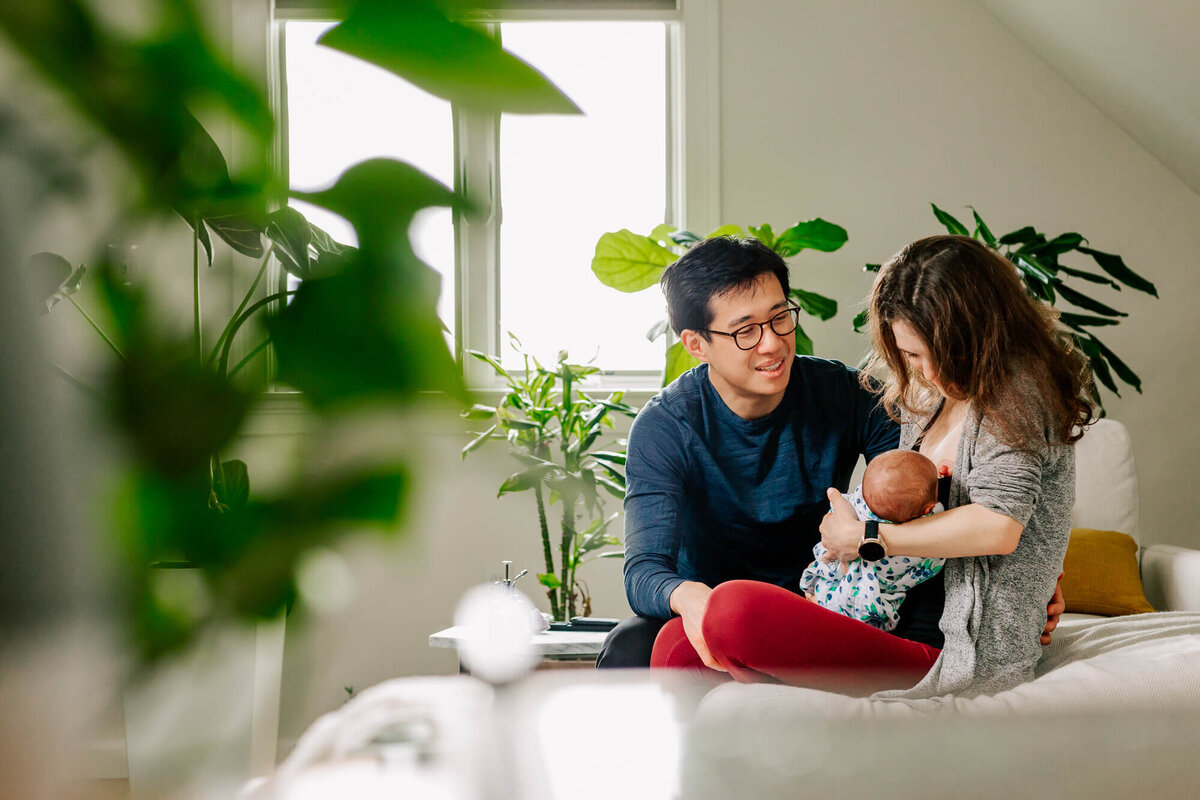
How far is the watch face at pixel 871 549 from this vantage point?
1267 millimetres

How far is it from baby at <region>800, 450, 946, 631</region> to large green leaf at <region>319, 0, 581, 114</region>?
131 centimetres

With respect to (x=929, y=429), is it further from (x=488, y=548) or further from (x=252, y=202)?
(x=488, y=548)

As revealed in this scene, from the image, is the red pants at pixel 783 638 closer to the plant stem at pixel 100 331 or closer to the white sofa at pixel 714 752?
the white sofa at pixel 714 752

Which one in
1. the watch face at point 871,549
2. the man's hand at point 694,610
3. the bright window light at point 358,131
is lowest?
the man's hand at point 694,610

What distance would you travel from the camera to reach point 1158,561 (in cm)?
208

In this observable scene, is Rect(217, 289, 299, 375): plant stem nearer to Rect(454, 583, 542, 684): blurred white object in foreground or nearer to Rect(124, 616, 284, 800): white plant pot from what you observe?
Rect(124, 616, 284, 800): white plant pot

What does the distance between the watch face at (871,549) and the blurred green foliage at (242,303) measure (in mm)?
1241

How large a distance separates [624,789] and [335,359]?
13 centimetres

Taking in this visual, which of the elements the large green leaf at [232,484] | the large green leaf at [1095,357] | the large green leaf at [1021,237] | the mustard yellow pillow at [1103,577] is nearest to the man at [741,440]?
the mustard yellow pillow at [1103,577]

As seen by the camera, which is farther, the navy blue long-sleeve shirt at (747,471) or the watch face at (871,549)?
the navy blue long-sleeve shirt at (747,471)

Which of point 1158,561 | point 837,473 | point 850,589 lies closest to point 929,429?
point 837,473

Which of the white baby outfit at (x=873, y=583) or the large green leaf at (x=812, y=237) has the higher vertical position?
the large green leaf at (x=812, y=237)

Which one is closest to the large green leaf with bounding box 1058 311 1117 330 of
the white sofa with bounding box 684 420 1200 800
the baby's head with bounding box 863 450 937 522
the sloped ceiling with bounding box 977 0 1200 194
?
the sloped ceiling with bounding box 977 0 1200 194

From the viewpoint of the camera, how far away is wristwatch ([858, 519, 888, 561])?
4.16 feet
